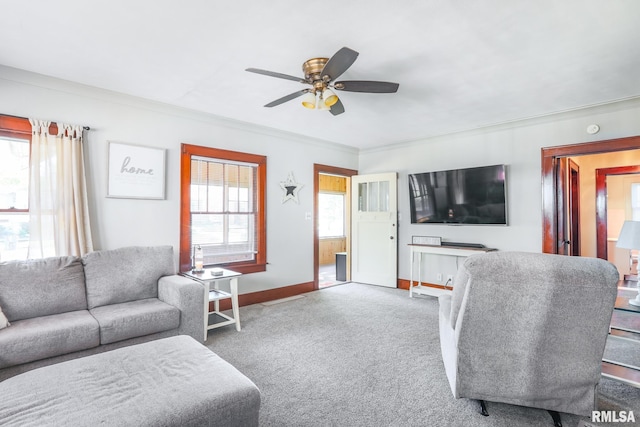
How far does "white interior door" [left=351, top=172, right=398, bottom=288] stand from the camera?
18.4 ft

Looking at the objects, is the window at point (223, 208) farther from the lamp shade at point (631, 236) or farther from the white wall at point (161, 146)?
the lamp shade at point (631, 236)

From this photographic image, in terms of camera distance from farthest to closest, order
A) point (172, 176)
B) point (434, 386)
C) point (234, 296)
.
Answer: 1. point (172, 176)
2. point (234, 296)
3. point (434, 386)

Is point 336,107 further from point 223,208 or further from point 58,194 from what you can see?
point 58,194

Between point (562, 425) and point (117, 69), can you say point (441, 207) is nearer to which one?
point (562, 425)

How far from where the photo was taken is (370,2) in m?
1.99

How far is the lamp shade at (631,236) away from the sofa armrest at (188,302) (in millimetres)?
3672

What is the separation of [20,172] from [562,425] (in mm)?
4689

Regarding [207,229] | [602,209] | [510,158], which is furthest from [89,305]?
[602,209]

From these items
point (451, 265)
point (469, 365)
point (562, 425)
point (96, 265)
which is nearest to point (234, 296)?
point (96, 265)

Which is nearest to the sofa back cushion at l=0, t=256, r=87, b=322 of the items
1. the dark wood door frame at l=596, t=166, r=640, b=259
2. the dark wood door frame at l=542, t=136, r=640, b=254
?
the dark wood door frame at l=542, t=136, r=640, b=254

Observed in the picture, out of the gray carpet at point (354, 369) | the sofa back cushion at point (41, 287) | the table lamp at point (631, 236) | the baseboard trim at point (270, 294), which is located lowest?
the gray carpet at point (354, 369)

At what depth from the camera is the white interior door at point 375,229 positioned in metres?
5.62

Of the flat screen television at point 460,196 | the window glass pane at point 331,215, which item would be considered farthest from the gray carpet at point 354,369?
the window glass pane at point 331,215

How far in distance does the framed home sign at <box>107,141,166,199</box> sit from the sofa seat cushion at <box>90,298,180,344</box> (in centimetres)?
124
